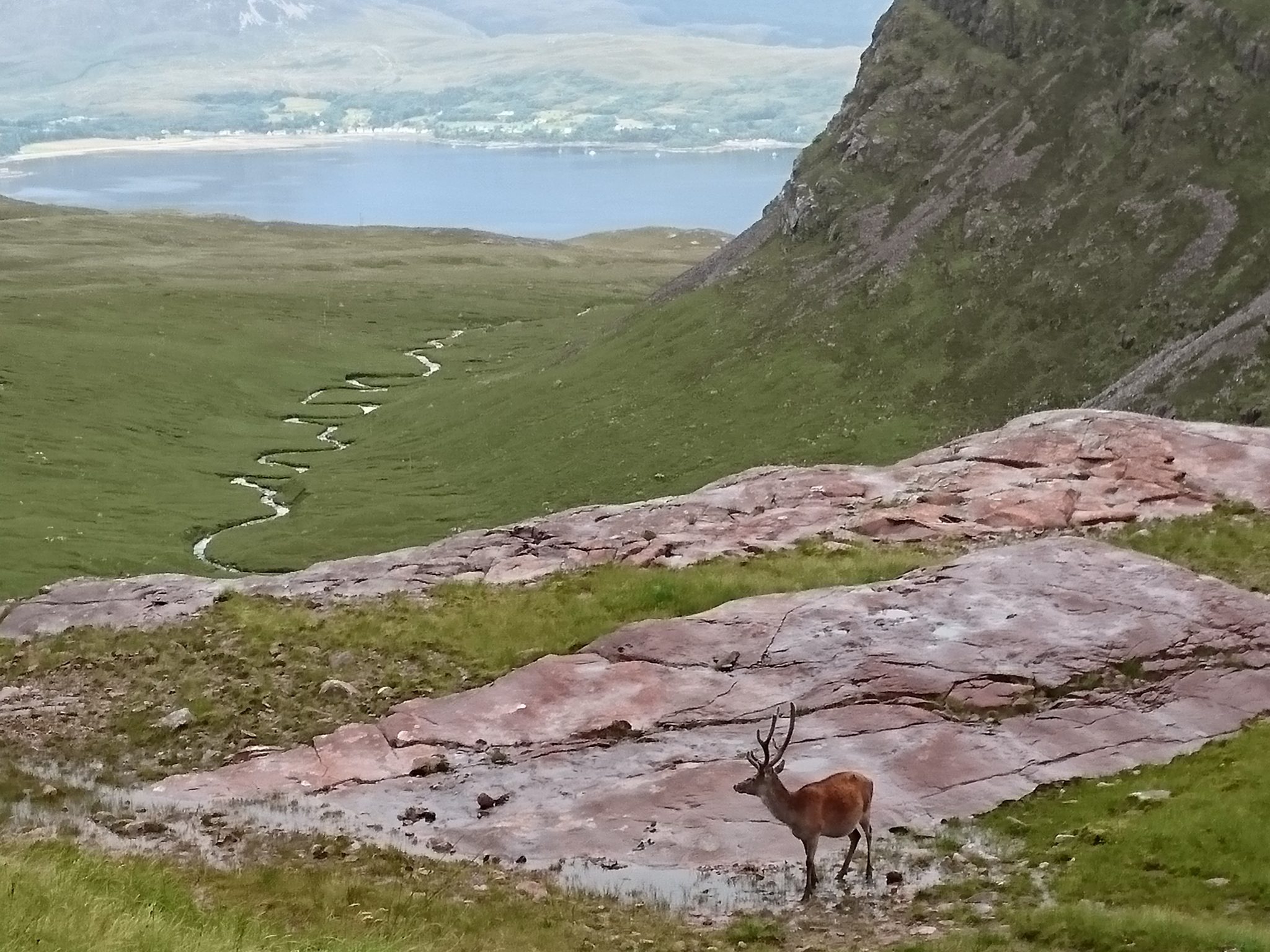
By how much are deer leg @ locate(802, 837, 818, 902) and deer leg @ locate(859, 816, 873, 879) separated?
30.4 inches

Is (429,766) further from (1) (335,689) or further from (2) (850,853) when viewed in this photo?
(2) (850,853)

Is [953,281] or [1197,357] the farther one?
[953,281]

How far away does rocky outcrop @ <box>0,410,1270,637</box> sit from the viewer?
35000mm

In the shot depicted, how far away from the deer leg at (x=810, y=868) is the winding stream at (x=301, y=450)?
6675cm

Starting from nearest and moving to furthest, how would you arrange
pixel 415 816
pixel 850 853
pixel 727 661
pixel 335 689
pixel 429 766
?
1. pixel 850 853
2. pixel 415 816
3. pixel 429 766
4. pixel 727 661
5. pixel 335 689

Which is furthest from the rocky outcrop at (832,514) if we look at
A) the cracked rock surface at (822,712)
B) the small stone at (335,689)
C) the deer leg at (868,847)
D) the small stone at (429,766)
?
the deer leg at (868,847)

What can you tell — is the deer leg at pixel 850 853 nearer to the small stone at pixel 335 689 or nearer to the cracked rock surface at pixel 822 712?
the cracked rock surface at pixel 822 712

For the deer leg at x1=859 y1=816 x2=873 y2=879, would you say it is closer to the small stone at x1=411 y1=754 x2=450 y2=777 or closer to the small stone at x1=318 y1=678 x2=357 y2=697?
the small stone at x1=411 y1=754 x2=450 y2=777

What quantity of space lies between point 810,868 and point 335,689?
13.7 metres

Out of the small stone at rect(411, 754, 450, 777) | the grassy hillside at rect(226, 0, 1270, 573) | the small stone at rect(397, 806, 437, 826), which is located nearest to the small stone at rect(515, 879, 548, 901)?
the small stone at rect(397, 806, 437, 826)

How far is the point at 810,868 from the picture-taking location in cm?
1720

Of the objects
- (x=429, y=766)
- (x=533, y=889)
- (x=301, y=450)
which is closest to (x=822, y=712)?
(x=533, y=889)

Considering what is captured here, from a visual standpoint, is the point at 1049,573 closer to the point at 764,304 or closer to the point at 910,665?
the point at 910,665

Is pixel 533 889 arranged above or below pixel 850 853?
below
